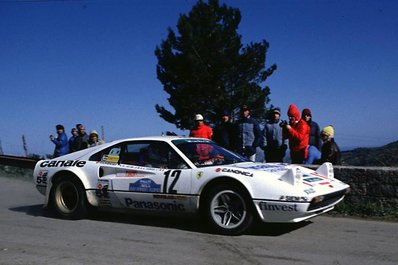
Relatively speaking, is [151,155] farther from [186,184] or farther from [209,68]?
[209,68]

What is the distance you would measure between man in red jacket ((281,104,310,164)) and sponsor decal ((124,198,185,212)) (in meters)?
2.90

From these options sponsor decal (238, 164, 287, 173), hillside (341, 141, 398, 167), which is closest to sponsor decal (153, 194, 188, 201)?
sponsor decal (238, 164, 287, 173)

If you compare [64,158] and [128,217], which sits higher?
[64,158]

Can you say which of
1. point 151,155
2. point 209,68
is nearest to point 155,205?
point 151,155

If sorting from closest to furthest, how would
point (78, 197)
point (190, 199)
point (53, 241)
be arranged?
1. point (53, 241)
2. point (190, 199)
3. point (78, 197)

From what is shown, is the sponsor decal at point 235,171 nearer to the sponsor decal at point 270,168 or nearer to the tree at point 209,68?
the sponsor decal at point 270,168

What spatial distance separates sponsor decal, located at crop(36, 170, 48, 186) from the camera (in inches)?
293

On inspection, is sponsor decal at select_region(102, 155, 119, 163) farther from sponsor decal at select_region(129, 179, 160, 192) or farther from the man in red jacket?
the man in red jacket

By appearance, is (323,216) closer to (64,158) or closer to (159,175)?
(159,175)

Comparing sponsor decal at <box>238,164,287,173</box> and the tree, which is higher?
the tree

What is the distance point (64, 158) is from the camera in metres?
7.45

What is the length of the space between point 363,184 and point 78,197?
14.6 feet

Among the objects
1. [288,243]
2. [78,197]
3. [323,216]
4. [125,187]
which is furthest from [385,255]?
[78,197]

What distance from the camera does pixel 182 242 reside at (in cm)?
550
